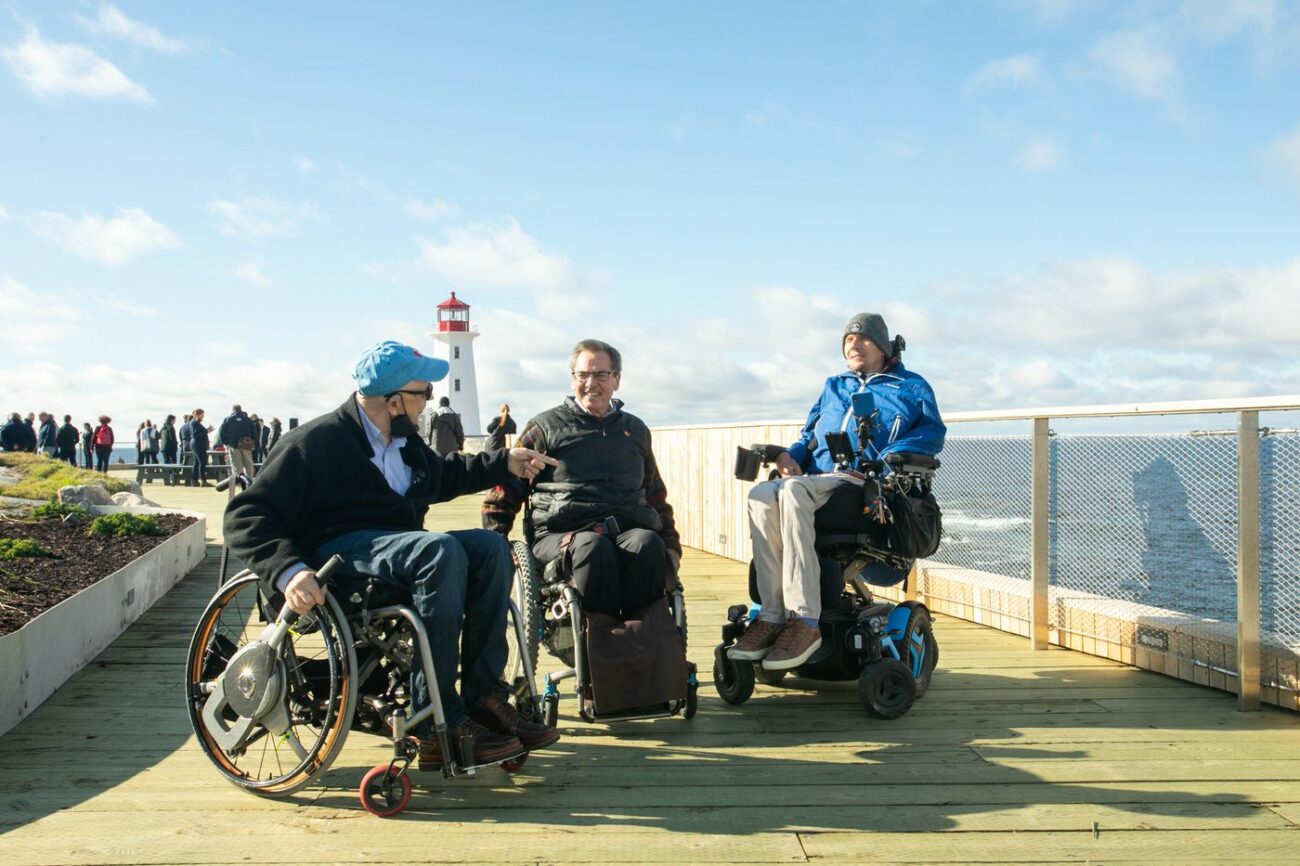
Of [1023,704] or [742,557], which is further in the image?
[742,557]

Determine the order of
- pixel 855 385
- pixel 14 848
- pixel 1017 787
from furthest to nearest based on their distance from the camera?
pixel 855 385
pixel 1017 787
pixel 14 848

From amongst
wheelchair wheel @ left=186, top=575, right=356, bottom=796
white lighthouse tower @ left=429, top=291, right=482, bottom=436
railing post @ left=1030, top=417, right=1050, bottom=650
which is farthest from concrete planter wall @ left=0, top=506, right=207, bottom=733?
white lighthouse tower @ left=429, top=291, right=482, bottom=436

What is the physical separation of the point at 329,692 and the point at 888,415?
2.25 metres

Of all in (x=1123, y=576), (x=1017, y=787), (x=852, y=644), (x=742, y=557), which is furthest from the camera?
(x=742, y=557)

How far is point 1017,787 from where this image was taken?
3320mm

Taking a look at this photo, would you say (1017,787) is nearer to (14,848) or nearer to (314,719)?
(314,719)

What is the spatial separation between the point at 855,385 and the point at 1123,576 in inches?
57.5

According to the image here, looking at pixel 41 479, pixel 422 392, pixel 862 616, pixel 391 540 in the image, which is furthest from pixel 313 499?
pixel 41 479

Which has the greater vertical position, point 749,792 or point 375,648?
point 375,648

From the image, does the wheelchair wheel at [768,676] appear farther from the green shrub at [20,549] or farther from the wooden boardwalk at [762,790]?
the green shrub at [20,549]

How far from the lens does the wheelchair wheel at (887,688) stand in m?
4.14

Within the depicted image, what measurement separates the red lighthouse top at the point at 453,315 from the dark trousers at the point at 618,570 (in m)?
46.1

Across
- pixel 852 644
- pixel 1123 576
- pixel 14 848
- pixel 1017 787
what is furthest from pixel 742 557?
pixel 14 848

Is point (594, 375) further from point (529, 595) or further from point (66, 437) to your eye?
point (66, 437)
